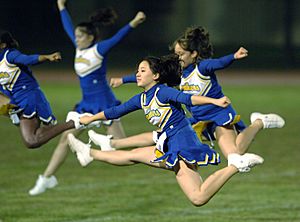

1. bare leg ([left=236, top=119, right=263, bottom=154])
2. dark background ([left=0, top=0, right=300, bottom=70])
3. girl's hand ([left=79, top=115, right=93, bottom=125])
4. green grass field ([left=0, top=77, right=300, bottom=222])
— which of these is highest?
girl's hand ([left=79, top=115, right=93, bottom=125])

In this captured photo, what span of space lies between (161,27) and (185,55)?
19963 mm

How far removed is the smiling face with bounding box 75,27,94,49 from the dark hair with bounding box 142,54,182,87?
3525 millimetres

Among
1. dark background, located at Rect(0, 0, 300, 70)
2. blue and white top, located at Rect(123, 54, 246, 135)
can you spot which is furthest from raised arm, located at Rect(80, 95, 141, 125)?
dark background, located at Rect(0, 0, 300, 70)

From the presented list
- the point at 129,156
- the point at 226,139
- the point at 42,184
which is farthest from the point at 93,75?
the point at 129,156

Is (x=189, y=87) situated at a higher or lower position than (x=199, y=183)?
higher

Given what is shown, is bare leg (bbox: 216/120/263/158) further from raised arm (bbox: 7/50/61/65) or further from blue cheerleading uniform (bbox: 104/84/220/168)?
raised arm (bbox: 7/50/61/65)

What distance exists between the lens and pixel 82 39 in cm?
1127

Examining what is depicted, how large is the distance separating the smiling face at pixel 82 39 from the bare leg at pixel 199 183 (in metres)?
3.93

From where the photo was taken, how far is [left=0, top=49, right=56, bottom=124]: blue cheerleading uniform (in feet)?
30.3

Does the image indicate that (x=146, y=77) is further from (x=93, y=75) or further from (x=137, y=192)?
(x=93, y=75)

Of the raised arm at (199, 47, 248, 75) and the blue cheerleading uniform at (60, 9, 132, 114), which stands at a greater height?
the raised arm at (199, 47, 248, 75)

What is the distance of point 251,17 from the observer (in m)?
28.4

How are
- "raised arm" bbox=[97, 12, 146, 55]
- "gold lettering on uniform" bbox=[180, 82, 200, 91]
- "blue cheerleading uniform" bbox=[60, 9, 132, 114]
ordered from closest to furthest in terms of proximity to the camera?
"gold lettering on uniform" bbox=[180, 82, 200, 91], "raised arm" bbox=[97, 12, 146, 55], "blue cheerleading uniform" bbox=[60, 9, 132, 114]

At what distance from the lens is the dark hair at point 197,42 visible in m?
8.66
